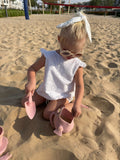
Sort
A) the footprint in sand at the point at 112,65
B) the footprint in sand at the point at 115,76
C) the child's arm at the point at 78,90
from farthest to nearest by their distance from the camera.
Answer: the footprint in sand at the point at 112,65, the footprint in sand at the point at 115,76, the child's arm at the point at 78,90

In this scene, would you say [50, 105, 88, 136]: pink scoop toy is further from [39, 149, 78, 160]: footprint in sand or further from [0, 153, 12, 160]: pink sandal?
[0, 153, 12, 160]: pink sandal

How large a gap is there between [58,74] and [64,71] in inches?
2.6

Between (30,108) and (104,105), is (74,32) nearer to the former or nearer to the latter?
(30,108)

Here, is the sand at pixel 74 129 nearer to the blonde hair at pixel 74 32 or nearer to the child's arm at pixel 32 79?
the child's arm at pixel 32 79

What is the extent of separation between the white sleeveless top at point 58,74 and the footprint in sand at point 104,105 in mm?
403

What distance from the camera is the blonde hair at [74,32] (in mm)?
1149

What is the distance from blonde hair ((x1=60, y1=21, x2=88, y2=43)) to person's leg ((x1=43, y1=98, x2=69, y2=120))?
0.64 m

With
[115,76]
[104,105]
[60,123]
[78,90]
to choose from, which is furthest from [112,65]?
[60,123]

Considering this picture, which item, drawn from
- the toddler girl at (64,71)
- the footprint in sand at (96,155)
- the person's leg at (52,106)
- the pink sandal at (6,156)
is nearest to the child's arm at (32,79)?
the toddler girl at (64,71)

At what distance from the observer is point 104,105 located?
Answer: 1.67 meters

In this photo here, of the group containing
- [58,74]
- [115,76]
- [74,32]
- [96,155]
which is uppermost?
[74,32]

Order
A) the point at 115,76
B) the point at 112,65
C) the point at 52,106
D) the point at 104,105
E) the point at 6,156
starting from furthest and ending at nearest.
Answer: the point at 112,65
the point at 115,76
the point at 104,105
the point at 52,106
the point at 6,156

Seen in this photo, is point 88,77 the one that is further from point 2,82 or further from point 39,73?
point 2,82

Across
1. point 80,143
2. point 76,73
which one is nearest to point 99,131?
point 80,143
